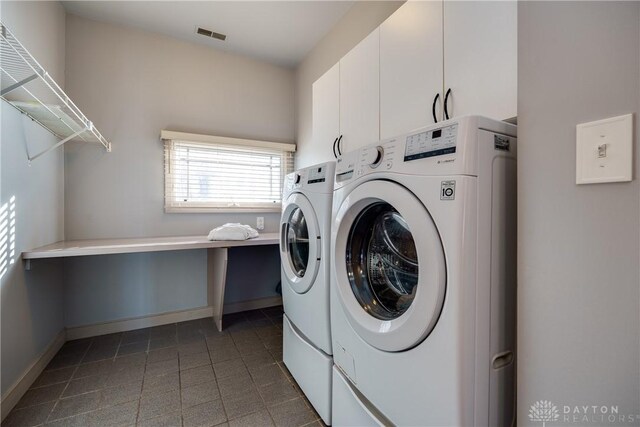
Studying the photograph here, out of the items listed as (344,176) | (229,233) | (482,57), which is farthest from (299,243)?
(482,57)

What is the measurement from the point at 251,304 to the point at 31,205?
72.4 inches

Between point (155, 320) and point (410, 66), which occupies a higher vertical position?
point (410, 66)

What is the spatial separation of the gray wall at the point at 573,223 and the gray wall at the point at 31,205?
2135mm

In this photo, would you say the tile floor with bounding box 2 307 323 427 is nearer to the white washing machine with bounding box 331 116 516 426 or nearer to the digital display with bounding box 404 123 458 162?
the white washing machine with bounding box 331 116 516 426

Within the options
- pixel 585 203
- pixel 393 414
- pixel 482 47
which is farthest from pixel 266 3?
pixel 393 414

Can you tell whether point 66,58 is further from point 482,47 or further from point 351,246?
point 482,47

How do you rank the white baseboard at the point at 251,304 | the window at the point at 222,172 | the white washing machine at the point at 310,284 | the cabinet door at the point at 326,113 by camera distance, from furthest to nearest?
the white baseboard at the point at 251,304
the window at the point at 222,172
the cabinet door at the point at 326,113
the white washing machine at the point at 310,284

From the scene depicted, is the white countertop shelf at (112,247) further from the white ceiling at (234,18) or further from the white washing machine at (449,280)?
the white ceiling at (234,18)

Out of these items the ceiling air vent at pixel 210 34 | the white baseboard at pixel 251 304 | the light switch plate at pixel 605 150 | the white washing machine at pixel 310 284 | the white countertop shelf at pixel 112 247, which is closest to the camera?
the light switch plate at pixel 605 150

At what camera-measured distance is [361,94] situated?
5.19ft

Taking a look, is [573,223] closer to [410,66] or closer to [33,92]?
[410,66]

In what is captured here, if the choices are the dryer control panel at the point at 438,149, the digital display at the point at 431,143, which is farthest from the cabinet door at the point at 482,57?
the digital display at the point at 431,143

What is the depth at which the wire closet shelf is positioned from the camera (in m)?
1.02

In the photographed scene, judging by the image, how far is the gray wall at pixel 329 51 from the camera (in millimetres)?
1933
